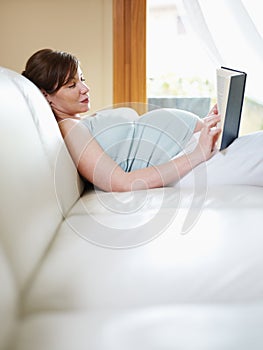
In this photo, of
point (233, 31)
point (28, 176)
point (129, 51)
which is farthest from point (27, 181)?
point (129, 51)

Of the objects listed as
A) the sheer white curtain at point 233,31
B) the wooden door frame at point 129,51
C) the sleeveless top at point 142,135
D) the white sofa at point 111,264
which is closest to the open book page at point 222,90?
the sleeveless top at point 142,135

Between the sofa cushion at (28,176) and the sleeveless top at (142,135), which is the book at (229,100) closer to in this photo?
the sleeveless top at (142,135)

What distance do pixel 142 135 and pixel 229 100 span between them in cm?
39

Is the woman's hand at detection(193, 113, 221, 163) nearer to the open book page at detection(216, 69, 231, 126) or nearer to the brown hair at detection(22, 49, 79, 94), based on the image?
the open book page at detection(216, 69, 231, 126)

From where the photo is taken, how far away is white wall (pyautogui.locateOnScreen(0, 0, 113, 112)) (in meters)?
3.44

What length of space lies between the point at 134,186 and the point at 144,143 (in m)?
0.25

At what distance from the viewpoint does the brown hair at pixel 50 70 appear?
208 centimetres

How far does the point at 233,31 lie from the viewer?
307cm

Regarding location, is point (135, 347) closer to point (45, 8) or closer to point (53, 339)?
point (53, 339)

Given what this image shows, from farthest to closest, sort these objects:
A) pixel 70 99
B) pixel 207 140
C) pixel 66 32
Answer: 1. pixel 66 32
2. pixel 70 99
3. pixel 207 140

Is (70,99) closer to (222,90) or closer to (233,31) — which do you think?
(222,90)

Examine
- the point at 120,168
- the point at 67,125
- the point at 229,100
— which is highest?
the point at 229,100

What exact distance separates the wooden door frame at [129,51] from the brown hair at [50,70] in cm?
134

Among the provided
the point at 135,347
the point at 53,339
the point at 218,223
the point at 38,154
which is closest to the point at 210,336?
the point at 135,347
